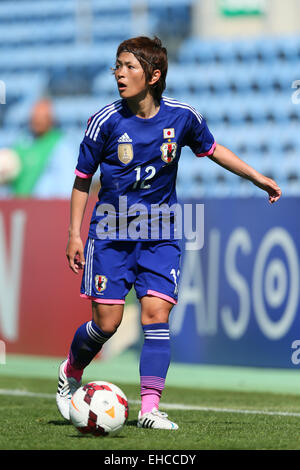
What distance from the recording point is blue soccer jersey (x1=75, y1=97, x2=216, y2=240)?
15.3 feet

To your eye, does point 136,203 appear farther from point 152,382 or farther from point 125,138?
point 152,382

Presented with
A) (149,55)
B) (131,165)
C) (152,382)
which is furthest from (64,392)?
(149,55)

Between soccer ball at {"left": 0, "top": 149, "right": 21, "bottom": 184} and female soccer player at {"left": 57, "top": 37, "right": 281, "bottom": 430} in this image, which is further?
soccer ball at {"left": 0, "top": 149, "right": 21, "bottom": 184}

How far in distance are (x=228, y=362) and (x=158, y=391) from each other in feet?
12.2

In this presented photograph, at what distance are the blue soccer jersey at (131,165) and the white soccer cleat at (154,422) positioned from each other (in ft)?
2.68

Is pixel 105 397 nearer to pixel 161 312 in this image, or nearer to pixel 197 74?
pixel 161 312

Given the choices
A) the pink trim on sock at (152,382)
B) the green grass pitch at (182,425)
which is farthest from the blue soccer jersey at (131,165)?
the green grass pitch at (182,425)

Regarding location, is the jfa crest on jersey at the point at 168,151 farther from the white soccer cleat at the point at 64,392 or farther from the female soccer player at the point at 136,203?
the white soccer cleat at the point at 64,392

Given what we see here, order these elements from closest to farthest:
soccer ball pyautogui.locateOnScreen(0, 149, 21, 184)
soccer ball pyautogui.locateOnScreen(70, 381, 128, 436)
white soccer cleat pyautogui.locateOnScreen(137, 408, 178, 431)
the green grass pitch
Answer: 1. the green grass pitch
2. soccer ball pyautogui.locateOnScreen(70, 381, 128, 436)
3. white soccer cleat pyautogui.locateOnScreen(137, 408, 178, 431)
4. soccer ball pyautogui.locateOnScreen(0, 149, 21, 184)

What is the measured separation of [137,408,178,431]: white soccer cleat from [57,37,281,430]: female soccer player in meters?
0.13

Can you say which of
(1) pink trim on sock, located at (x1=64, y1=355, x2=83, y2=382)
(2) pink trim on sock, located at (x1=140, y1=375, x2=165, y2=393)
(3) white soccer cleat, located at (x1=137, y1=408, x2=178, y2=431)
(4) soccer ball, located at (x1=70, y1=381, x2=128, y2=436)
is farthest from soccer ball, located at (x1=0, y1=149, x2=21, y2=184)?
(4) soccer ball, located at (x1=70, y1=381, x2=128, y2=436)

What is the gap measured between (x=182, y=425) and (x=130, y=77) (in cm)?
164

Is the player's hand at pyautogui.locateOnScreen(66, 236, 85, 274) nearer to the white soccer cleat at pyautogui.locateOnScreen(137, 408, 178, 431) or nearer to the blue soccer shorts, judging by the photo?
the blue soccer shorts

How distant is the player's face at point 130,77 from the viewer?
464 centimetres
